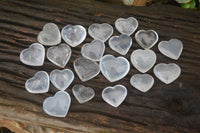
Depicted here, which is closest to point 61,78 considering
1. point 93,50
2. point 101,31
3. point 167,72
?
point 93,50

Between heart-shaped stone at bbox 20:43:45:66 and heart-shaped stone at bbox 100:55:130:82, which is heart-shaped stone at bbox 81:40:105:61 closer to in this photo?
heart-shaped stone at bbox 100:55:130:82

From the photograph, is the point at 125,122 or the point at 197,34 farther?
the point at 197,34


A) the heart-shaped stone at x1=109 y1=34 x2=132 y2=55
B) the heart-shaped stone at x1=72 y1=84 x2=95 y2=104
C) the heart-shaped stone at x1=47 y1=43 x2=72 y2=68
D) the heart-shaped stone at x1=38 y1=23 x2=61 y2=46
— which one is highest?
the heart-shaped stone at x1=38 y1=23 x2=61 y2=46

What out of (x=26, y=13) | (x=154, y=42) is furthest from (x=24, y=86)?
(x=154, y=42)

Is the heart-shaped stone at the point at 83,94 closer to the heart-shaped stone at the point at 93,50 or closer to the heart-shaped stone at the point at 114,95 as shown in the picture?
the heart-shaped stone at the point at 114,95

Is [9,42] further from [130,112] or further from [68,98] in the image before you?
[130,112]

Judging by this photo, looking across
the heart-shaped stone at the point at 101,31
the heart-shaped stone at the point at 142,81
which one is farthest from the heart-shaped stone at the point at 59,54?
the heart-shaped stone at the point at 142,81

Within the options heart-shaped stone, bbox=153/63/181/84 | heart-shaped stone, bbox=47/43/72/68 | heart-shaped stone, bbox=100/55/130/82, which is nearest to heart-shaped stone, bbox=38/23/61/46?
heart-shaped stone, bbox=47/43/72/68
